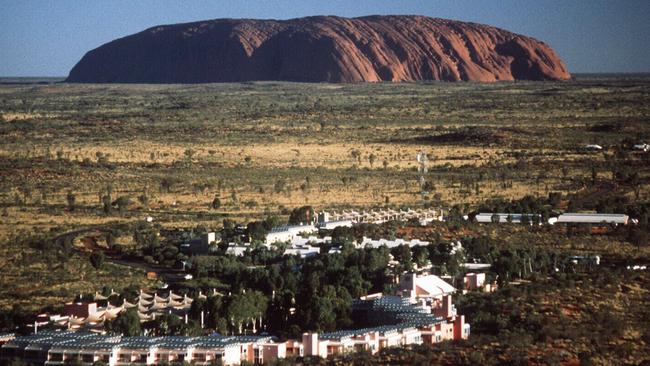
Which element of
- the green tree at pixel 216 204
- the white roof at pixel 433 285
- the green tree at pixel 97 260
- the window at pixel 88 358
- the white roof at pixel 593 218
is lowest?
the green tree at pixel 216 204

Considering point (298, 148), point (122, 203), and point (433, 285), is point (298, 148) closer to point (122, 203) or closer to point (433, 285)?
point (122, 203)

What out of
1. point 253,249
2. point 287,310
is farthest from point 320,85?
point 287,310

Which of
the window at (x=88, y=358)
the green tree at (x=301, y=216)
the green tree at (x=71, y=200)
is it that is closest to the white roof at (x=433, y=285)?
the window at (x=88, y=358)

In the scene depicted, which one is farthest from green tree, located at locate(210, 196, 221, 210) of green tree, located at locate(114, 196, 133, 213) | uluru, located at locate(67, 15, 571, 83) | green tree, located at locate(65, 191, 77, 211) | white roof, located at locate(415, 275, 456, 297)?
uluru, located at locate(67, 15, 571, 83)

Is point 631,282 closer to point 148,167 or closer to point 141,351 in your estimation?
point 141,351

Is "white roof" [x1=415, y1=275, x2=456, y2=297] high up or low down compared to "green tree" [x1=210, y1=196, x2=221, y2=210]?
up

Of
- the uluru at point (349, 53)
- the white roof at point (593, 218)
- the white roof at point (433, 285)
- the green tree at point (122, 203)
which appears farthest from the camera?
the uluru at point (349, 53)

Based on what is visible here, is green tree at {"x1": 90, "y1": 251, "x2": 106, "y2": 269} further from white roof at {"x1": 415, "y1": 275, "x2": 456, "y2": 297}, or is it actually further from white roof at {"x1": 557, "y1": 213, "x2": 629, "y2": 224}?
white roof at {"x1": 557, "y1": 213, "x2": 629, "y2": 224}

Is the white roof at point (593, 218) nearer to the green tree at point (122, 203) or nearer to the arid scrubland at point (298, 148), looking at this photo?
the arid scrubland at point (298, 148)
